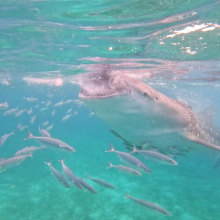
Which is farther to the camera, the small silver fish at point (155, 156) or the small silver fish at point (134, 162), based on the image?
the small silver fish at point (134, 162)

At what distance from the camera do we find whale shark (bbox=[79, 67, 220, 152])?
414cm

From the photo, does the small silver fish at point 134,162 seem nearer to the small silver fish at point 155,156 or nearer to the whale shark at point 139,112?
the small silver fish at point 155,156

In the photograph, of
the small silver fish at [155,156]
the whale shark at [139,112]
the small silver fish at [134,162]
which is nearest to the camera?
the whale shark at [139,112]

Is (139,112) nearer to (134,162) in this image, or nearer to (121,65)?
(134,162)

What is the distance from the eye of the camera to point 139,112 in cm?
431

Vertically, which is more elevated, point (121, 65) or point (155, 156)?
point (121, 65)

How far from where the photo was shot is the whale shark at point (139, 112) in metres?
4.14

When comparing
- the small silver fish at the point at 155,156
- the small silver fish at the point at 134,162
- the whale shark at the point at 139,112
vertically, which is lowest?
the small silver fish at the point at 134,162

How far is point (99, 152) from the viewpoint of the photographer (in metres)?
21.2

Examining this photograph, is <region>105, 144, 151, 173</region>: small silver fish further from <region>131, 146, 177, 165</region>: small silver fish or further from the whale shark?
the whale shark

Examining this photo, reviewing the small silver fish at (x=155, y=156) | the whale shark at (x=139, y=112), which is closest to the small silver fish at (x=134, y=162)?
the small silver fish at (x=155, y=156)

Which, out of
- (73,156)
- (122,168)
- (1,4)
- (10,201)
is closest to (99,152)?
(73,156)

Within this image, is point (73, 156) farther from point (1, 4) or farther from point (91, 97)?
point (91, 97)

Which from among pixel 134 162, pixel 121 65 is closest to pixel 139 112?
pixel 134 162
